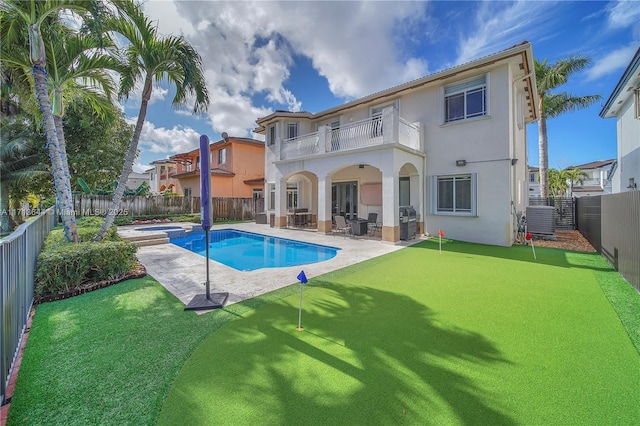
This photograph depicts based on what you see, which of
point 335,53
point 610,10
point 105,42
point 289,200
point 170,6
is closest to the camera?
point 105,42

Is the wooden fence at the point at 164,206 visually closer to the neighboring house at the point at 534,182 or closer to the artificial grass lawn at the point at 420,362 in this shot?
the artificial grass lawn at the point at 420,362

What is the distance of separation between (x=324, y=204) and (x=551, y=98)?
76.4 ft

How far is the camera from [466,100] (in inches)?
488

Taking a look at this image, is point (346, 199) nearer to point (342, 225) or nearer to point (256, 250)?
point (342, 225)

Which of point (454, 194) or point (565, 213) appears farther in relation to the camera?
point (565, 213)

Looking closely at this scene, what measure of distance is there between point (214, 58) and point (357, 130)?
777cm

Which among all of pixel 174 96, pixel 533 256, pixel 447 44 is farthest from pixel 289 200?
pixel 533 256

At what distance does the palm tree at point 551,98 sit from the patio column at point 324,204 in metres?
18.0

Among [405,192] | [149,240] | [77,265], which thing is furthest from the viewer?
[405,192]

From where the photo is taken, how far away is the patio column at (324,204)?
14.8 m

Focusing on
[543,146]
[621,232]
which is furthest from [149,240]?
[543,146]

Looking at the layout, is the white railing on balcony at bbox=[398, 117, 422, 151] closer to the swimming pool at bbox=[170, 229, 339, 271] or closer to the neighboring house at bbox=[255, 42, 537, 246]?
the neighboring house at bbox=[255, 42, 537, 246]

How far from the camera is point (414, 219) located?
13047 millimetres

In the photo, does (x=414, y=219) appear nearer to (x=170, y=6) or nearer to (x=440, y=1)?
(x=440, y=1)
